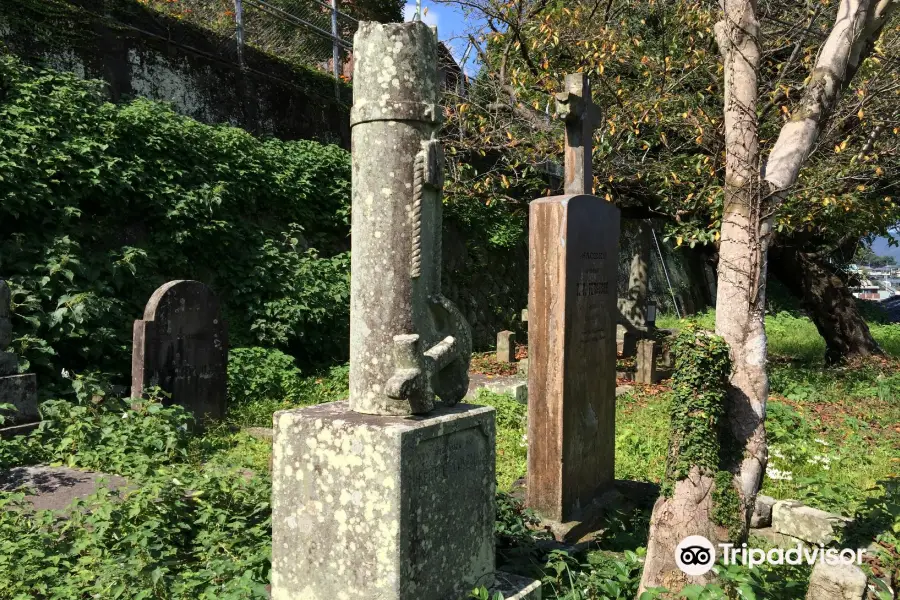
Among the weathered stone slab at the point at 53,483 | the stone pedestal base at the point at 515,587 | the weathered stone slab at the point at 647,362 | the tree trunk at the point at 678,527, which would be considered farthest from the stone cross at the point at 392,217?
the weathered stone slab at the point at 647,362

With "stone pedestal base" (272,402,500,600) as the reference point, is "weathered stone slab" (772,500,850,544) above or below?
below

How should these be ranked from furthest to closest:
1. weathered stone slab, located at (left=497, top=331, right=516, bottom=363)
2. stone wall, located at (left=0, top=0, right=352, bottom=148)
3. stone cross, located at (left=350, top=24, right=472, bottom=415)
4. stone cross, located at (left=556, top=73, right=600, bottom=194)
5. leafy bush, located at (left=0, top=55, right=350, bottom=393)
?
weathered stone slab, located at (left=497, top=331, right=516, bottom=363), stone wall, located at (left=0, top=0, right=352, bottom=148), leafy bush, located at (left=0, top=55, right=350, bottom=393), stone cross, located at (left=556, top=73, right=600, bottom=194), stone cross, located at (left=350, top=24, right=472, bottom=415)

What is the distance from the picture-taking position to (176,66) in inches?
391

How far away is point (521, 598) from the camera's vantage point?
3.15 meters

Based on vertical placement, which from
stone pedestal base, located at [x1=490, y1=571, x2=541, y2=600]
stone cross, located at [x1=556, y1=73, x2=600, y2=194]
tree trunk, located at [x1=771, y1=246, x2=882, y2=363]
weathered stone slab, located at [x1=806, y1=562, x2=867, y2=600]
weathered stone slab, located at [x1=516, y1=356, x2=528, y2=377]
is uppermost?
stone cross, located at [x1=556, y1=73, x2=600, y2=194]

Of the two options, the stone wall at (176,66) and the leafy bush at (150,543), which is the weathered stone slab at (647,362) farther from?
the leafy bush at (150,543)

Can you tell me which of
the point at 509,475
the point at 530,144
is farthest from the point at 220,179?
the point at 509,475

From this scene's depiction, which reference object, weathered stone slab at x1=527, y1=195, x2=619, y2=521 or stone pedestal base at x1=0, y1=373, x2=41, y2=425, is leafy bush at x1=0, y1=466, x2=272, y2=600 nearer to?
stone pedestal base at x1=0, y1=373, x2=41, y2=425

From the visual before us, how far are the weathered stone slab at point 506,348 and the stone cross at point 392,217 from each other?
27.8 feet

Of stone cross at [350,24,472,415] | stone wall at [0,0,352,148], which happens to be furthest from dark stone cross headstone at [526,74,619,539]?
stone wall at [0,0,352,148]

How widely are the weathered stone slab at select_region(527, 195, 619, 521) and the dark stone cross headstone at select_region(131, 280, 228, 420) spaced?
11.8ft

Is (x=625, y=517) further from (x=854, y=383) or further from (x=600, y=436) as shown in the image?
(x=854, y=383)

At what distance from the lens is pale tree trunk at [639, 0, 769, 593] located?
3871mm

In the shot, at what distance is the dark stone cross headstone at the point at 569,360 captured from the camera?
493 centimetres
